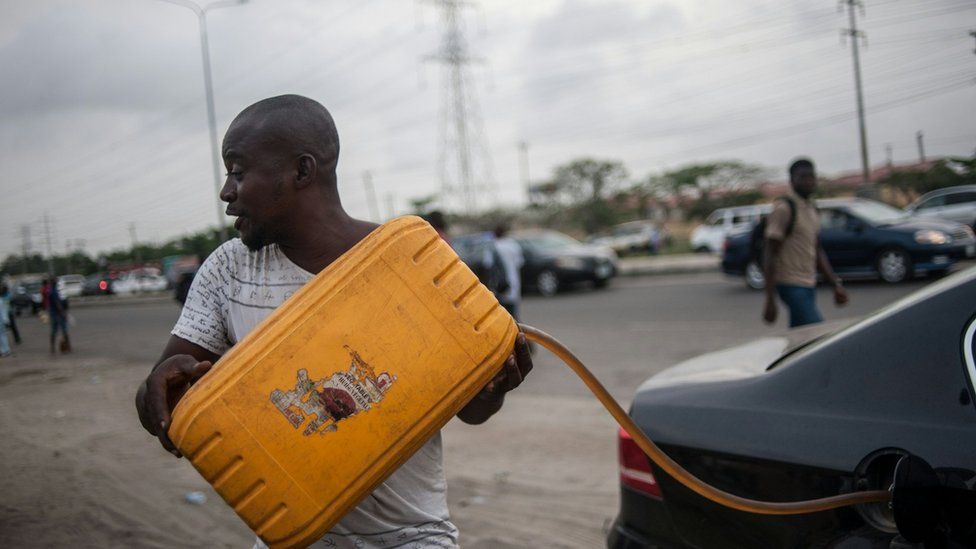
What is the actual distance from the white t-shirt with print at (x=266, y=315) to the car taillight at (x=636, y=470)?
811 mm

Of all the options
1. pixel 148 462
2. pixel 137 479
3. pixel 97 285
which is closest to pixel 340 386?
pixel 137 479

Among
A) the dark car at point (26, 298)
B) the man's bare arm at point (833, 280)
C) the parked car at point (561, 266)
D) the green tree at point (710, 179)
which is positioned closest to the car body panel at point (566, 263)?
the parked car at point (561, 266)

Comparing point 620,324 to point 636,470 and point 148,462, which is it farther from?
point 636,470

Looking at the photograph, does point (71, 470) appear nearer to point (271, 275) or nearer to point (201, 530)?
point (201, 530)

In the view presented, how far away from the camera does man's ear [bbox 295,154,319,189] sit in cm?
147

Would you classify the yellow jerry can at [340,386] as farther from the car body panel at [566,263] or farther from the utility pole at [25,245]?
the car body panel at [566,263]

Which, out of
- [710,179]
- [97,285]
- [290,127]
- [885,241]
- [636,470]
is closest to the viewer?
[290,127]

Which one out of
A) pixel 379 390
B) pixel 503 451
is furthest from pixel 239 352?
pixel 503 451

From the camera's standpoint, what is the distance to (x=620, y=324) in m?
10.2

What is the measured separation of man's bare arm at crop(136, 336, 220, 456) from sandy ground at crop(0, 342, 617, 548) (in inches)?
79.6

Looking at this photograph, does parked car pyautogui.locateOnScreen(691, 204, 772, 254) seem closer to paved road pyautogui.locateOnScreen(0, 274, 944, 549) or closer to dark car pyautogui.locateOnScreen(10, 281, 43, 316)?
paved road pyautogui.locateOnScreen(0, 274, 944, 549)

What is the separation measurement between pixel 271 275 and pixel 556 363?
6515 mm

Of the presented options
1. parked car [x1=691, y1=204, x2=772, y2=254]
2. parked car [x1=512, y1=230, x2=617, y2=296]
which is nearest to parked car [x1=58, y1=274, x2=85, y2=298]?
parked car [x1=512, y1=230, x2=617, y2=296]

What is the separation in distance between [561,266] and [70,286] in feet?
39.6
